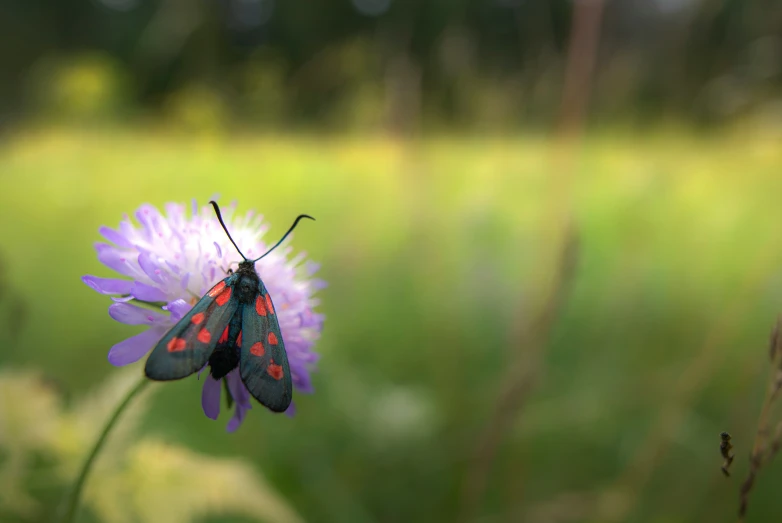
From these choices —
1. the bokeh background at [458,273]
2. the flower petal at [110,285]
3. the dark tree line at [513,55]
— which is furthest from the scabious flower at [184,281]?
the dark tree line at [513,55]

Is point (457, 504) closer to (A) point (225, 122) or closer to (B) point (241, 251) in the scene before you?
(B) point (241, 251)

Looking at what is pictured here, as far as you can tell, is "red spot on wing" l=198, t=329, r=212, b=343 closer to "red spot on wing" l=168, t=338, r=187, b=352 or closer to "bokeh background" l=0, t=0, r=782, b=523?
"red spot on wing" l=168, t=338, r=187, b=352

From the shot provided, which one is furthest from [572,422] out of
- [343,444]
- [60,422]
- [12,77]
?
[12,77]

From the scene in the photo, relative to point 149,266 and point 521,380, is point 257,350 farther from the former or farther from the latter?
point 521,380

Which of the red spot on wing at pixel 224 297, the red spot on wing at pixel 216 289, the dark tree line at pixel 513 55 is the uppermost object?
the dark tree line at pixel 513 55

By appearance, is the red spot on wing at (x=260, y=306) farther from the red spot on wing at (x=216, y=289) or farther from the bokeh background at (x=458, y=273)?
the bokeh background at (x=458, y=273)

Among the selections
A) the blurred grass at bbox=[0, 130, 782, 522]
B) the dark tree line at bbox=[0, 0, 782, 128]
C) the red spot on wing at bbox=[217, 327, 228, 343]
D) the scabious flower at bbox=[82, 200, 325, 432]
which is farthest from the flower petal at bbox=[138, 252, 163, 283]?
the dark tree line at bbox=[0, 0, 782, 128]

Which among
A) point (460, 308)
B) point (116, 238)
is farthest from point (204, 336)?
point (460, 308)
